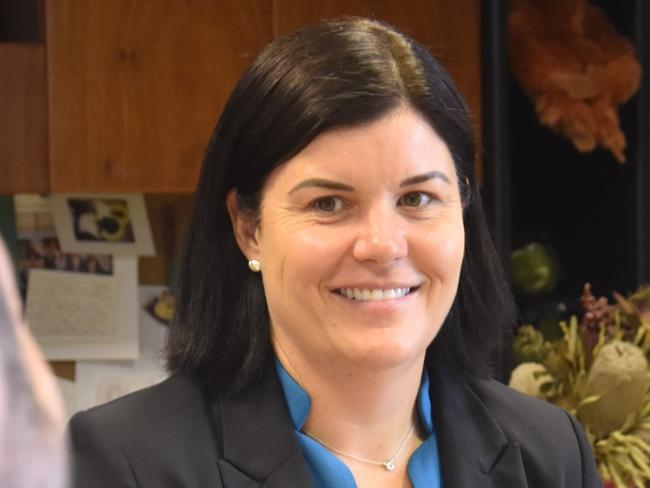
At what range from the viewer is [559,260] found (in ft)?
6.16

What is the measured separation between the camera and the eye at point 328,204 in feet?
3.05

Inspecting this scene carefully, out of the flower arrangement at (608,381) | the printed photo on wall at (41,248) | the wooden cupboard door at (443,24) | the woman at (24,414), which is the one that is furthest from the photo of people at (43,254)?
the woman at (24,414)

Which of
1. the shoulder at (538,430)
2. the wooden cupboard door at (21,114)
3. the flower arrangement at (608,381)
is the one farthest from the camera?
→ the wooden cupboard door at (21,114)

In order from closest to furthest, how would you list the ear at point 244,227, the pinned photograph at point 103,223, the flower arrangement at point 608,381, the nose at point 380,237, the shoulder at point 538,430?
the nose at point 380,237, the ear at point 244,227, the shoulder at point 538,430, the flower arrangement at point 608,381, the pinned photograph at point 103,223

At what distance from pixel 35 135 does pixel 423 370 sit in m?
0.80

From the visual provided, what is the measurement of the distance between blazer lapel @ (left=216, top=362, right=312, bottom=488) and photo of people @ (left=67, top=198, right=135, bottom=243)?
0.97 meters

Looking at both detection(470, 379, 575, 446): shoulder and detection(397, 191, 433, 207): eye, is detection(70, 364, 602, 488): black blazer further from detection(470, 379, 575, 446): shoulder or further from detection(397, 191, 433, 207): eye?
detection(397, 191, 433, 207): eye

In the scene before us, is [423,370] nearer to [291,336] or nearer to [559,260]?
[291,336]

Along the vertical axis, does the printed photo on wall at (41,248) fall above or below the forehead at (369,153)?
below

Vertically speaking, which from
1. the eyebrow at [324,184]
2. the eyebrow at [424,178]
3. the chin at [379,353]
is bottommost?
the chin at [379,353]

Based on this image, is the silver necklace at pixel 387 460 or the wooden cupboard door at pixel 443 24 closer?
the silver necklace at pixel 387 460

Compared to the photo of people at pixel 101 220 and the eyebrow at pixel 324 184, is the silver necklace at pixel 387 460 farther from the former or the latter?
the photo of people at pixel 101 220

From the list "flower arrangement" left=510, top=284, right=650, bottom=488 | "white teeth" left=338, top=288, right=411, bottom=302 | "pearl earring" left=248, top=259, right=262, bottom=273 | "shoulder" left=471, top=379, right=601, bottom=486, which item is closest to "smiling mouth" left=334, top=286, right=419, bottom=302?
"white teeth" left=338, top=288, right=411, bottom=302

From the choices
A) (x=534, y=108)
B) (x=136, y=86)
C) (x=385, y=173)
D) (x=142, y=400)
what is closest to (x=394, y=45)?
(x=385, y=173)
